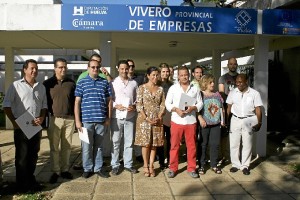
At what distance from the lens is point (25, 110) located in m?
4.93

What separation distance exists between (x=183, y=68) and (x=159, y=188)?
1.89 metres

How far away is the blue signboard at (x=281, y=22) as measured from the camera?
6.70 m

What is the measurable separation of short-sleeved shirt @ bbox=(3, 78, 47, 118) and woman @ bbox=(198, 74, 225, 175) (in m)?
2.59


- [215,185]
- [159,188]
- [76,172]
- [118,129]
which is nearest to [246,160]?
[215,185]

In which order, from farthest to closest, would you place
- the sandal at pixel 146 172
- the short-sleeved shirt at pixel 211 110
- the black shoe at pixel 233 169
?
the black shoe at pixel 233 169 → the short-sleeved shirt at pixel 211 110 → the sandal at pixel 146 172

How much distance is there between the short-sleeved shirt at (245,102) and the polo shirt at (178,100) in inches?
30.0

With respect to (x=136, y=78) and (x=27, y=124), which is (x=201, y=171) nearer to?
(x=136, y=78)

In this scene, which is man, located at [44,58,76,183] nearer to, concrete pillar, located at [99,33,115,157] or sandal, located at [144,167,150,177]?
sandal, located at [144,167,150,177]

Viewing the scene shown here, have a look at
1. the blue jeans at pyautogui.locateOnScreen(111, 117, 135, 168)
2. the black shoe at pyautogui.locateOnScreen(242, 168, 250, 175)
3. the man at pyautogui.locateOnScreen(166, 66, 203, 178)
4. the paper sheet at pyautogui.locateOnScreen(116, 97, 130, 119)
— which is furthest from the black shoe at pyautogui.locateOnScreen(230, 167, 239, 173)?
the paper sheet at pyautogui.locateOnScreen(116, 97, 130, 119)

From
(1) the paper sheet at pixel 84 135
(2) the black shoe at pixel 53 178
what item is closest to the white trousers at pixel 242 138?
(1) the paper sheet at pixel 84 135

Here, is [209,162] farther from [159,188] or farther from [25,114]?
[25,114]

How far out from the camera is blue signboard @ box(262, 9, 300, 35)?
6.70 metres

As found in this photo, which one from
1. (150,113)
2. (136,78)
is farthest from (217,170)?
(136,78)

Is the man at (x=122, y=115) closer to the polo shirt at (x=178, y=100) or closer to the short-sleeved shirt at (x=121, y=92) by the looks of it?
the short-sleeved shirt at (x=121, y=92)
